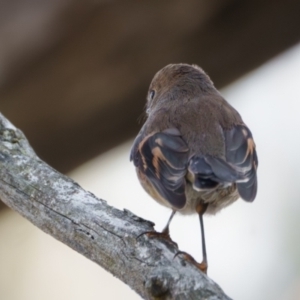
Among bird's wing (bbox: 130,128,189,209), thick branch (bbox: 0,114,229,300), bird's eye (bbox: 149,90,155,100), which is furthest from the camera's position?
bird's eye (bbox: 149,90,155,100)

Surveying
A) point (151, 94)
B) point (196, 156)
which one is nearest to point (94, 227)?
point (196, 156)

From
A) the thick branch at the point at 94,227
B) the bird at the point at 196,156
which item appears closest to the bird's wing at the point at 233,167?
the bird at the point at 196,156

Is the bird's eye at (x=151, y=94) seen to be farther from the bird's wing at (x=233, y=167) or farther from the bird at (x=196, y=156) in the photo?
the bird's wing at (x=233, y=167)

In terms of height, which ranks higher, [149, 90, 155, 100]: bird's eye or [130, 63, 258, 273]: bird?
[130, 63, 258, 273]: bird

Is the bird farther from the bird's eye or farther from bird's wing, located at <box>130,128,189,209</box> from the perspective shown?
the bird's eye

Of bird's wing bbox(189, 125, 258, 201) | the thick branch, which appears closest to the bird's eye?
bird's wing bbox(189, 125, 258, 201)

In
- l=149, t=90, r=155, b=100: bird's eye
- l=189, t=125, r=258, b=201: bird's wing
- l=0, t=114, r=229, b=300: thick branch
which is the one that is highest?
l=189, t=125, r=258, b=201: bird's wing
